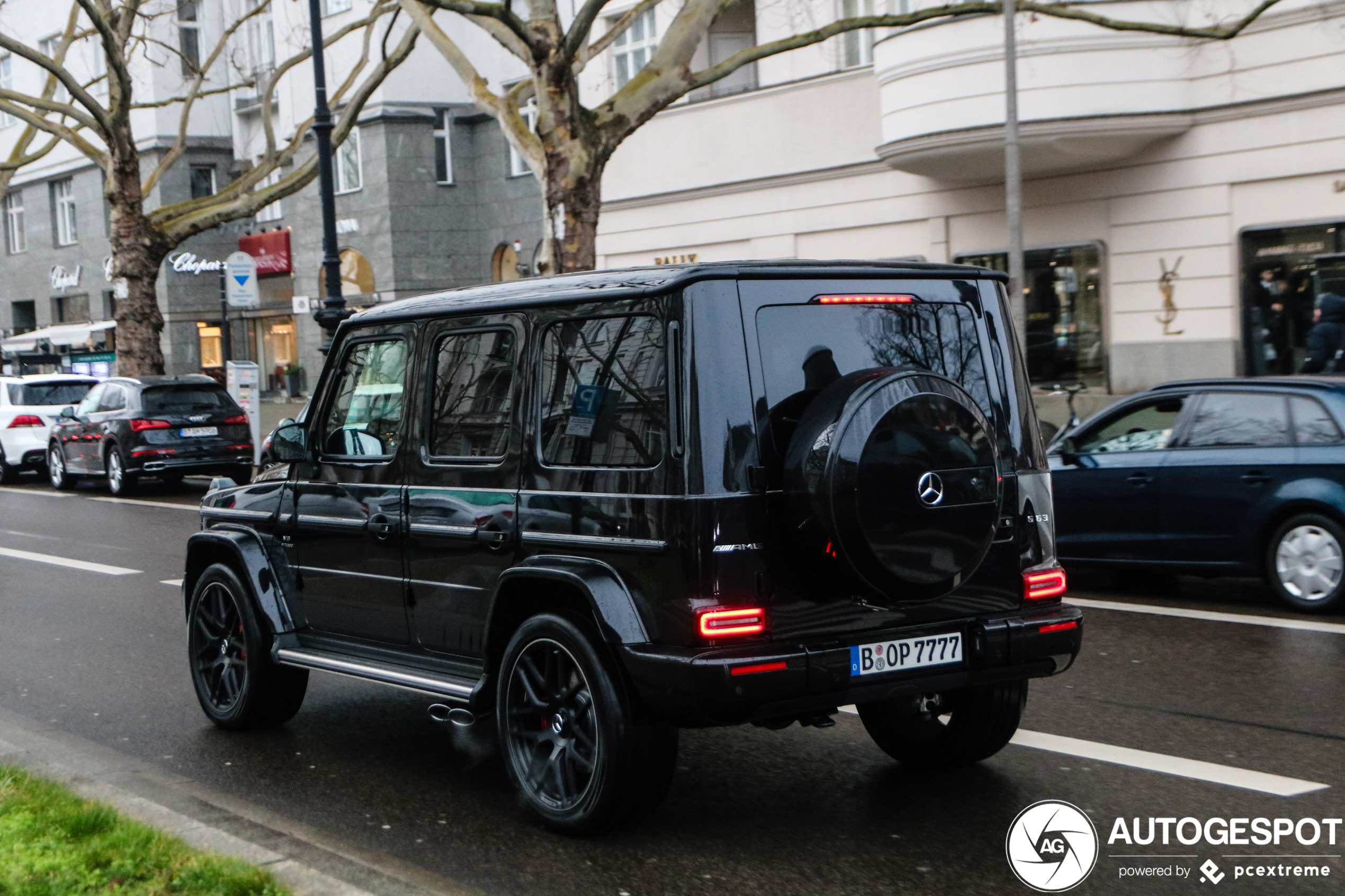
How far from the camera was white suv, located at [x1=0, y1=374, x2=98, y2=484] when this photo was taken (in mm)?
23953

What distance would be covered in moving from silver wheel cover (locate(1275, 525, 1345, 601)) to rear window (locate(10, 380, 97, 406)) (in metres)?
20.0

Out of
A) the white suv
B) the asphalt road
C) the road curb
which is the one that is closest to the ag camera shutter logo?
the asphalt road

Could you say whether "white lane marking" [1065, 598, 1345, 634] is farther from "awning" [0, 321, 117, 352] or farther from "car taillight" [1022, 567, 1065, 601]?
"awning" [0, 321, 117, 352]

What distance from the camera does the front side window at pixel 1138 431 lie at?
9.83m

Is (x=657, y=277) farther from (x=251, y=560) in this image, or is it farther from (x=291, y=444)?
(x=251, y=560)

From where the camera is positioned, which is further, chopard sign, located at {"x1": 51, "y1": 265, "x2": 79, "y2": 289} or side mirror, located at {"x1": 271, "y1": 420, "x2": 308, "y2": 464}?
chopard sign, located at {"x1": 51, "y1": 265, "x2": 79, "y2": 289}

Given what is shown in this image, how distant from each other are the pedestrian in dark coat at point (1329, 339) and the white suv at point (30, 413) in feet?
57.6

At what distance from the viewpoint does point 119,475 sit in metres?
20.4

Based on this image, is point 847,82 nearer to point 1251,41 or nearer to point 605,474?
point 1251,41

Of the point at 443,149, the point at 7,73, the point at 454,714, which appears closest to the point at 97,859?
the point at 454,714

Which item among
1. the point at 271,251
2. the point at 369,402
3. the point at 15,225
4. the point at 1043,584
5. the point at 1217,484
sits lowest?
the point at 1217,484

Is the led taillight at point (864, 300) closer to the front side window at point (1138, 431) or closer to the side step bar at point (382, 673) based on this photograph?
the side step bar at point (382, 673)

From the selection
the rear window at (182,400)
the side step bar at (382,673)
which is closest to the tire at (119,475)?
the rear window at (182,400)

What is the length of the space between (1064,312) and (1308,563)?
42.7 ft
